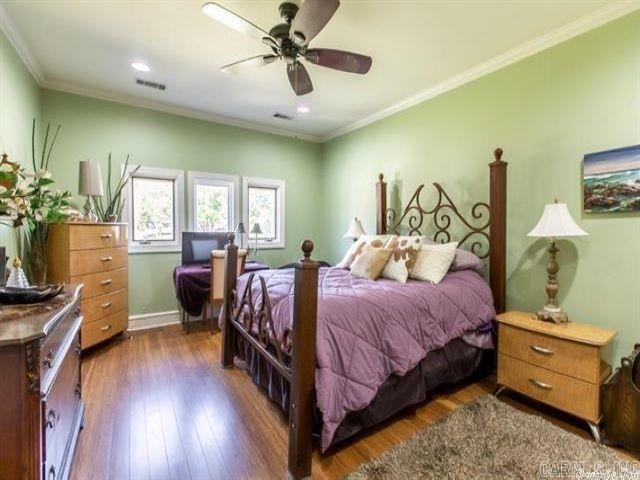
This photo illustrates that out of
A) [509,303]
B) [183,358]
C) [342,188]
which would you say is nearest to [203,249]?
[183,358]

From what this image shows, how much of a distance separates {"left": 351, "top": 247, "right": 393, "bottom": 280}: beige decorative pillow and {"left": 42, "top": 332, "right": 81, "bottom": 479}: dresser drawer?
78.9 inches

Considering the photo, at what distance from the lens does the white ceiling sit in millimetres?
2084

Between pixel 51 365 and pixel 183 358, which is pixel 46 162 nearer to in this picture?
pixel 183 358

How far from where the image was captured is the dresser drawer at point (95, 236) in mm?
2635

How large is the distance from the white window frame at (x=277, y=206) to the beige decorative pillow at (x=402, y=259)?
2351 millimetres

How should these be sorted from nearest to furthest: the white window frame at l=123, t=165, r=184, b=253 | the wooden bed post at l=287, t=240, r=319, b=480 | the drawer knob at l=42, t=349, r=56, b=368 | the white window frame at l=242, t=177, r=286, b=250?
the drawer knob at l=42, t=349, r=56, b=368 → the wooden bed post at l=287, t=240, r=319, b=480 → the white window frame at l=123, t=165, r=184, b=253 → the white window frame at l=242, t=177, r=286, b=250

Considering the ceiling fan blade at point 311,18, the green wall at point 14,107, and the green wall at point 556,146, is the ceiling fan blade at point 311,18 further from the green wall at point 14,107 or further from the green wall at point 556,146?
the green wall at point 14,107

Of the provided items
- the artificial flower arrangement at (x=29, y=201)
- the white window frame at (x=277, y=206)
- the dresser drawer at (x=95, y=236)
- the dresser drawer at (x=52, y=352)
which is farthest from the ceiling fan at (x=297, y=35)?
the white window frame at (x=277, y=206)

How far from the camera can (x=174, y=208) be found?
3920 mm

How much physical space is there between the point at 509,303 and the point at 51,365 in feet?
10.2

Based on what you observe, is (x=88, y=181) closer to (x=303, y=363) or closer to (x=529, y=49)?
(x=303, y=363)

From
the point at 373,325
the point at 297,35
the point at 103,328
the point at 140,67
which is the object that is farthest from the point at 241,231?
the point at 373,325

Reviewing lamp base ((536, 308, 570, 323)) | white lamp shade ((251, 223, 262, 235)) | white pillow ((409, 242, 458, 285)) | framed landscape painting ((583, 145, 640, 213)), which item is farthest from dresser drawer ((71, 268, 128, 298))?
framed landscape painting ((583, 145, 640, 213))

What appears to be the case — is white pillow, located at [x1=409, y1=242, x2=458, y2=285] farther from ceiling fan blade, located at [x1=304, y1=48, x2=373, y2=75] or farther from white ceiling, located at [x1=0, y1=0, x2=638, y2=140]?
white ceiling, located at [x1=0, y1=0, x2=638, y2=140]
